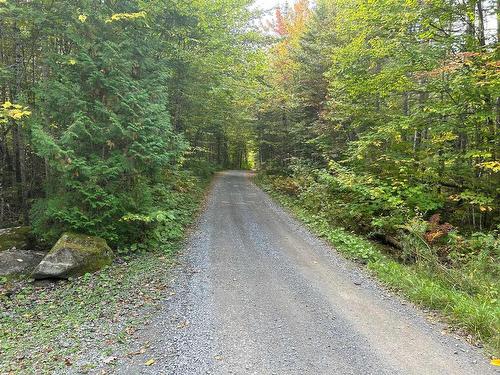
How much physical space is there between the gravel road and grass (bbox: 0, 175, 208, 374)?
44 centimetres

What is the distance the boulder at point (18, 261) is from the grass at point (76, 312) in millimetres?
349

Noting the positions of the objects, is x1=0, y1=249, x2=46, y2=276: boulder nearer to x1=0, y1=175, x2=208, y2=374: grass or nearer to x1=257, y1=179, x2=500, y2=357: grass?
x1=0, y1=175, x2=208, y2=374: grass

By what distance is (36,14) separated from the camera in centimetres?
826

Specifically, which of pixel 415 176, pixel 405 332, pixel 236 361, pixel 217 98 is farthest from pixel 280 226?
pixel 217 98

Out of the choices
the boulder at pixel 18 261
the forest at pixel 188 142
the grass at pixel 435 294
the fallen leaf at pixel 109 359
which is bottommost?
the grass at pixel 435 294

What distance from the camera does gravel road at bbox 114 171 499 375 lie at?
398cm

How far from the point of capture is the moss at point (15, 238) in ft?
26.9

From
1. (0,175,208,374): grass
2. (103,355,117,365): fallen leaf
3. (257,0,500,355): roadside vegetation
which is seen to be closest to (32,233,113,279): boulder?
(0,175,208,374): grass

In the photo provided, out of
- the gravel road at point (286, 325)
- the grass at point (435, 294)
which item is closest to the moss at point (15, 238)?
the gravel road at point (286, 325)

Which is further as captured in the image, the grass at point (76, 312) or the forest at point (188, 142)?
the forest at point (188, 142)

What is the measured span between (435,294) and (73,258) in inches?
277

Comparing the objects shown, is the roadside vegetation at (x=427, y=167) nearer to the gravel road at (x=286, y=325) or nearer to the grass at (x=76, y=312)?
the gravel road at (x=286, y=325)

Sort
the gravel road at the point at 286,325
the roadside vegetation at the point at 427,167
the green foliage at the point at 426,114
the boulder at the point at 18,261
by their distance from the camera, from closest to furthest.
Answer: the gravel road at the point at 286,325 < the roadside vegetation at the point at 427,167 < the boulder at the point at 18,261 < the green foliage at the point at 426,114

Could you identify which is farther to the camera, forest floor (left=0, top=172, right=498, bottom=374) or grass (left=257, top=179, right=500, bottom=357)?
grass (left=257, top=179, right=500, bottom=357)
